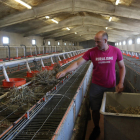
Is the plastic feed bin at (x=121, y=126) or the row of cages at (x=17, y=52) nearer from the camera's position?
the plastic feed bin at (x=121, y=126)

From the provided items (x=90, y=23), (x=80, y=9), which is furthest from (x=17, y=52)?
(x=90, y=23)

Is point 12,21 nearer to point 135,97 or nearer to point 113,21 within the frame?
point 113,21

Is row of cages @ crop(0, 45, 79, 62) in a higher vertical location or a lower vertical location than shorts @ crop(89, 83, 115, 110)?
higher

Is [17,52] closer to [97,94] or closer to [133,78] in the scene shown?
[133,78]

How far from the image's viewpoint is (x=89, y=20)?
1942cm

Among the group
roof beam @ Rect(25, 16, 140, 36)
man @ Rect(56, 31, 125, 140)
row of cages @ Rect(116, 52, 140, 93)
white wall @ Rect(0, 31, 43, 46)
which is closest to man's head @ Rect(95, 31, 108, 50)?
man @ Rect(56, 31, 125, 140)

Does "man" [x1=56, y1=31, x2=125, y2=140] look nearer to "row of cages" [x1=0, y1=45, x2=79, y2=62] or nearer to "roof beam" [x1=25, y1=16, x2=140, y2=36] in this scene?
"row of cages" [x1=0, y1=45, x2=79, y2=62]

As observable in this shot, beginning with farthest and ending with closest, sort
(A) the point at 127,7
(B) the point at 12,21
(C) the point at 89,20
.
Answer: (C) the point at 89,20
(B) the point at 12,21
(A) the point at 127,7

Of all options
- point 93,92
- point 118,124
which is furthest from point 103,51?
point 118,124

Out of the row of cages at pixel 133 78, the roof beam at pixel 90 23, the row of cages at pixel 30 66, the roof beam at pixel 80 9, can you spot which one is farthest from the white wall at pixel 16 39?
the row of cages at pixel 133 78

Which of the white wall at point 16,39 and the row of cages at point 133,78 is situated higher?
the white wall at point 16,39

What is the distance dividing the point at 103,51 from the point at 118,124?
1.20m

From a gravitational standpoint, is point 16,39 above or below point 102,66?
above

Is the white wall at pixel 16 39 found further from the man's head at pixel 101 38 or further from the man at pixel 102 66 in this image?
the man's head at pixel 101 38
